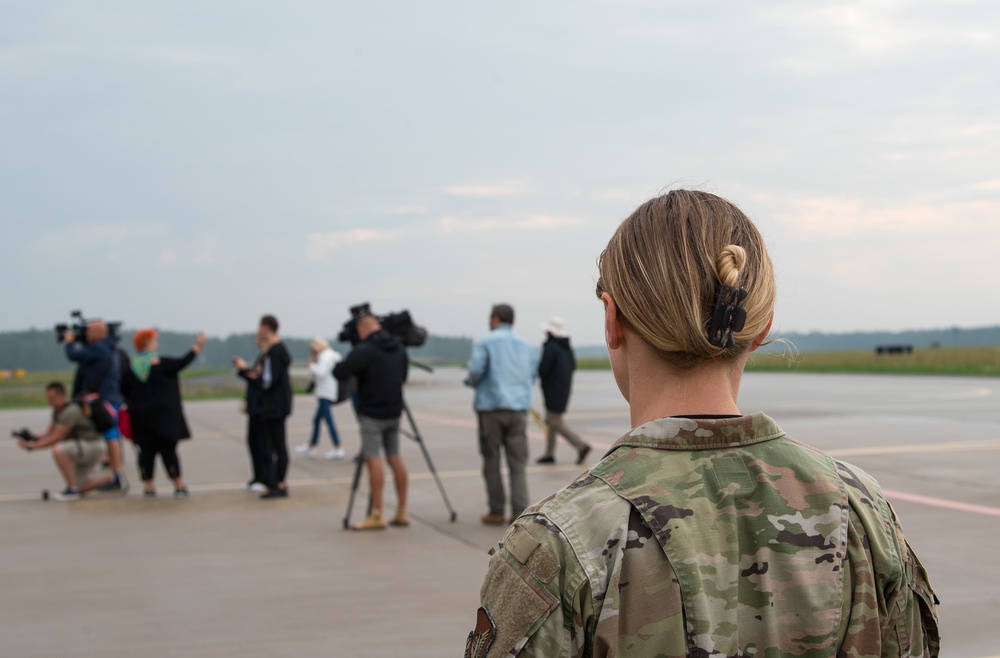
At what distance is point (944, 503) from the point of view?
9109 mm

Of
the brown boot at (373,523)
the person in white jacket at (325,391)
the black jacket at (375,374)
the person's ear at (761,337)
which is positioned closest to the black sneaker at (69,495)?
the person in white jacket at (325,391)

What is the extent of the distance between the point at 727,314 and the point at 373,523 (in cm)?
755

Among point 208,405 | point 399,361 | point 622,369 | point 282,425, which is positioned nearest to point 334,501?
point 282,425

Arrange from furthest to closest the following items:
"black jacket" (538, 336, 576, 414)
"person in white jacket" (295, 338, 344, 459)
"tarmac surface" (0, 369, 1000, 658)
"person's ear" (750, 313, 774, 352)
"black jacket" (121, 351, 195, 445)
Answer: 1. "person in white jacket" (295, 338, 344, 459)
2. "black jacket" (538, 336, 576, 414)
3. "black jacket" (121, 351, 195, 445)
4. "tarmac surface" (0, 369, 1000, 658)
5. "person's ear" (750, 313, 774, 352)

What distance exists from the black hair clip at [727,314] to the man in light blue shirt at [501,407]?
24.4ft

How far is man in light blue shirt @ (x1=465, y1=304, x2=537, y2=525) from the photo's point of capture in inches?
352

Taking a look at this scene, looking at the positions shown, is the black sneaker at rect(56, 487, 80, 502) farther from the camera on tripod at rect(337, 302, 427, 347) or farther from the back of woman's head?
the back of woman's head

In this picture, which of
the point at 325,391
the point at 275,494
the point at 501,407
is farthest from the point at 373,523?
the point at 325,391

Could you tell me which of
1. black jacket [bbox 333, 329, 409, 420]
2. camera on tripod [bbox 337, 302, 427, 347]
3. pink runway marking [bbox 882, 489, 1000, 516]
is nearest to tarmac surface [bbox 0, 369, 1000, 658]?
pink runway marking [bbox 882, 489, 1000, 516]

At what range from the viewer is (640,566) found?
139 cm

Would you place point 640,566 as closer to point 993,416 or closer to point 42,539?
point 42,539

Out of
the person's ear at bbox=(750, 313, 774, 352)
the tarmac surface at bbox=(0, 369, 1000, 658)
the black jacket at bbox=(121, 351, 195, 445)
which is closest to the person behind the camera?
the person's ear at bbox=(750, 313, 774, 352)

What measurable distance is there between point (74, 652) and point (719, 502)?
16.4 feet

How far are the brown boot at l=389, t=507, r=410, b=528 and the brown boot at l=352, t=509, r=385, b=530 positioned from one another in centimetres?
15
